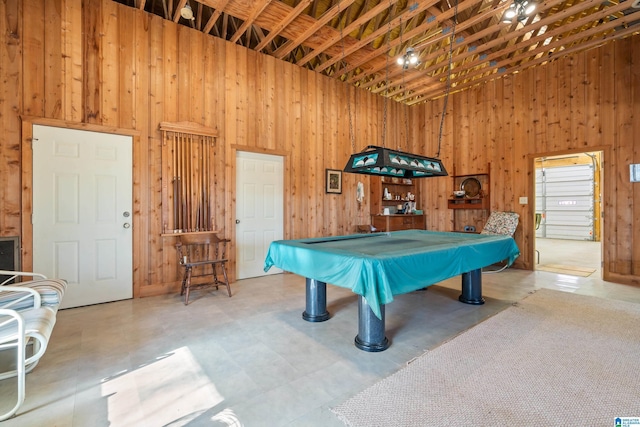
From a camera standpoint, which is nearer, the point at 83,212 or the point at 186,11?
the point at 83,212

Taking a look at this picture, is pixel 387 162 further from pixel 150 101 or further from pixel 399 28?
pixel 150 101

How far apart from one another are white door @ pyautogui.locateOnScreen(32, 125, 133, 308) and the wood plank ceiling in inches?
77.7

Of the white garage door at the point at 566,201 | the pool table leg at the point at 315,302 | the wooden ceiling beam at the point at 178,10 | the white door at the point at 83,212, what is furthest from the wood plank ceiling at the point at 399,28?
the white garage door at the point at 566,201

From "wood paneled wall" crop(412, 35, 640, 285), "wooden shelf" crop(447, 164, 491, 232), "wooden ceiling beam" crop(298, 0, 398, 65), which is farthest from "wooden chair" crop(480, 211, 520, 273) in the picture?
"wooden ceiling beam" crop(298, 0, 398, 65)

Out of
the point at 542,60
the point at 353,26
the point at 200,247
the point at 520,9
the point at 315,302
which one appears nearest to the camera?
the point at 315,302

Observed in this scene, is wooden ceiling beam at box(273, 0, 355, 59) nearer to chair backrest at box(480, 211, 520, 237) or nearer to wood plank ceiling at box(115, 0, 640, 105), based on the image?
wood plank ceiling at box(115, 0, 640, 105)

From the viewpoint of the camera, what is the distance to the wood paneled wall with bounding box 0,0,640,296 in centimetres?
319

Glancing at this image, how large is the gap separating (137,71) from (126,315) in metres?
3.03

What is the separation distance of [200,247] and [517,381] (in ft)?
12.8

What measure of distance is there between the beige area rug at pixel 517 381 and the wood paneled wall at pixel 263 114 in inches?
126

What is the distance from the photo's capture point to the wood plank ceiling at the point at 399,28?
11.9ft

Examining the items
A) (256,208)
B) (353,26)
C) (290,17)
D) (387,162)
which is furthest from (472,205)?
(290,17)

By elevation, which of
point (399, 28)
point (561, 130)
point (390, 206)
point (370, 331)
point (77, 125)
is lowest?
point (370, 331)

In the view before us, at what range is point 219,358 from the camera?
2.21 m
